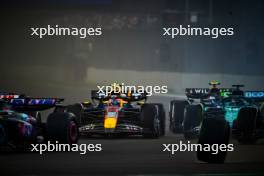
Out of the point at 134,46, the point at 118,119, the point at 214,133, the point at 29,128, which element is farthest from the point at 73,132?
the point at 134,46

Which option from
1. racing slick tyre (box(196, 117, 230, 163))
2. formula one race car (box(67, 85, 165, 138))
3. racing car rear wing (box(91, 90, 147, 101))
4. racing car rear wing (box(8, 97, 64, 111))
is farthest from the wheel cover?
racing slick tyre (box(196, 117, 230, 163))

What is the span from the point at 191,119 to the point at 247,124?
2.45 m

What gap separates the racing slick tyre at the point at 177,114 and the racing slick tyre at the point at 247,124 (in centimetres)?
393

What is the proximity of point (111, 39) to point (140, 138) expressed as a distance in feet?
89.4

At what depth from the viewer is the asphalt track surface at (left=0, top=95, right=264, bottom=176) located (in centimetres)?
1170

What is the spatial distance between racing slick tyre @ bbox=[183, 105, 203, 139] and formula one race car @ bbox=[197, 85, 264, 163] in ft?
0.49

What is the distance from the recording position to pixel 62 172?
11.7 m

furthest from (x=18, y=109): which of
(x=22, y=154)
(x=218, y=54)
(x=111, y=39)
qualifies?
(x=111, y=39)

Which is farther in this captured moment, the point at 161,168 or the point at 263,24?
the point at 263,24

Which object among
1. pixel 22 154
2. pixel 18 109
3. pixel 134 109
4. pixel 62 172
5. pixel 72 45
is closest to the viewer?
pixel 62 172

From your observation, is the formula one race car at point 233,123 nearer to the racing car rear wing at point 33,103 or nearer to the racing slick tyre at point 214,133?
the racing slick tyre at point 214,133

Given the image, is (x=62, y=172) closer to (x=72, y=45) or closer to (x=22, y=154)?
(x=22, y=154)

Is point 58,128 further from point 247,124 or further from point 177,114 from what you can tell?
point 177,114

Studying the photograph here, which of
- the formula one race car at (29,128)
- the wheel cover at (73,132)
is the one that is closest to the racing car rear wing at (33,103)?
the formula one race car at (29,128)
